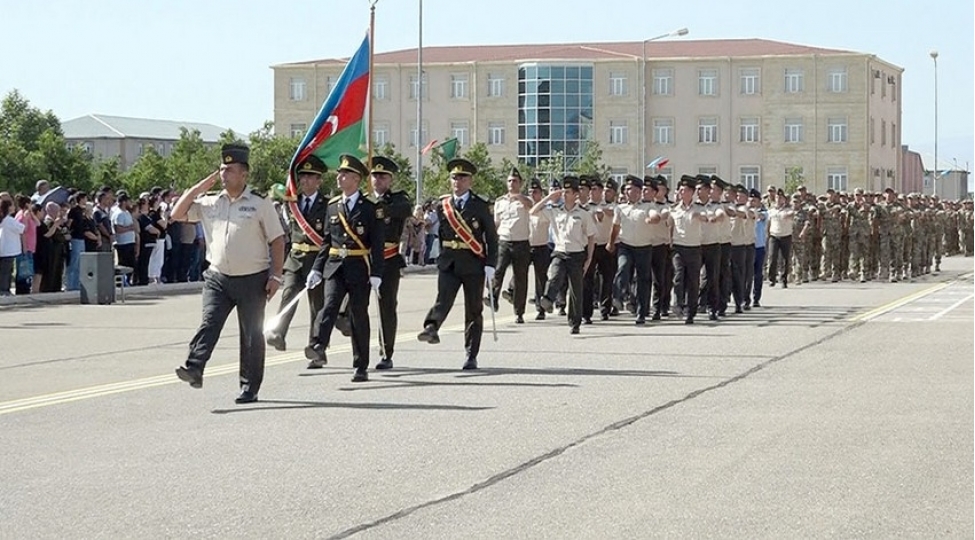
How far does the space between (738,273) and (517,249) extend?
446 centimetres

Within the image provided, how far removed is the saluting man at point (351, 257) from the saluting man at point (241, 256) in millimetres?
1590

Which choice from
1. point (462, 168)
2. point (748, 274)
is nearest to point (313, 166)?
Result: point (462, 168)

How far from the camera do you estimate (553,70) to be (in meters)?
108

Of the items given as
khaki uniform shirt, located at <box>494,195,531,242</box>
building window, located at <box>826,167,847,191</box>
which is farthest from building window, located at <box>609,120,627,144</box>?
khaki uniform shirt, located at <box>494,195,531,242</box>

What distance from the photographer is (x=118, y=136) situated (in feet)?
517

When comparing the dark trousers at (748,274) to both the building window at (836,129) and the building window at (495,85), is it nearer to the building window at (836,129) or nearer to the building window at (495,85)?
the building window at (836,129)

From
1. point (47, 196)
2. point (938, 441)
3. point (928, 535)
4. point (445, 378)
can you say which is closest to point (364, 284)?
point (445, 378)

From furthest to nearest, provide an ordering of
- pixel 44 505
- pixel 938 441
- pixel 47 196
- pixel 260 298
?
pixel 47 196 < pixel 260 298 < pixel 938 441 < pixel 44 505

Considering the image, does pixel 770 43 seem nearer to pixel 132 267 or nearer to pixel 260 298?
pixel 132 267

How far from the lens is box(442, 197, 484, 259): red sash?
1627 cm

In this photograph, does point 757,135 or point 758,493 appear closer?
point 758,493

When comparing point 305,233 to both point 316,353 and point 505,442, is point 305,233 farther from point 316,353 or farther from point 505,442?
point 505,442

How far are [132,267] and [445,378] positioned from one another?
1607cm

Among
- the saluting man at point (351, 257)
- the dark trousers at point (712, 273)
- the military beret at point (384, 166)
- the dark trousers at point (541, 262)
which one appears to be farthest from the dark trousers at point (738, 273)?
the saluting man at point (351, 257)
